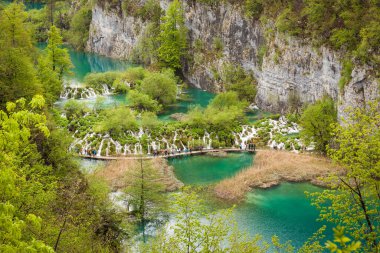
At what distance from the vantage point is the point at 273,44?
6219cm

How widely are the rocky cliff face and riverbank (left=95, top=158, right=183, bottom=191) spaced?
790 inches

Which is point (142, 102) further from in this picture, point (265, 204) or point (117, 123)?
point (265, 204)

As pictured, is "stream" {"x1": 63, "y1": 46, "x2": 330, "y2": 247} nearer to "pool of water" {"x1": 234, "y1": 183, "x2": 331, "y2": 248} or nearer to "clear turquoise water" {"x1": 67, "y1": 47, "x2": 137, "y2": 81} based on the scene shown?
"pool of water" {"x1": 234, "y1": 183, "x2": 331, "y2": 248}

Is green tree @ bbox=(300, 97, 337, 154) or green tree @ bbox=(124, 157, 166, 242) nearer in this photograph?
green tree @ bbox=(124, 157, 166, 242)

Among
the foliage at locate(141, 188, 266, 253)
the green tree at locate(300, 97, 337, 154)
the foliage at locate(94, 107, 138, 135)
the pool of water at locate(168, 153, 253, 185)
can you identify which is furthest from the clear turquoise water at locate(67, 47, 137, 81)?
the foliage at locate(141, 188, 266, 253)

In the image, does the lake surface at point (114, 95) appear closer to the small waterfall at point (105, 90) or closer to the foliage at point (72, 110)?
the small waterfall at point (105, 90)

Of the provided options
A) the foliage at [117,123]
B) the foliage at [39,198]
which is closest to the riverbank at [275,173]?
the foliage at [39,198]

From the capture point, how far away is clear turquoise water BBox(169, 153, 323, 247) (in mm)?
33500

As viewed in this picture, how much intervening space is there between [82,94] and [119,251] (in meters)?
43.1

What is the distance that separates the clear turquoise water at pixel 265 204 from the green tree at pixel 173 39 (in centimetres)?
3493

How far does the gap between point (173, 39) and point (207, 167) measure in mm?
39881

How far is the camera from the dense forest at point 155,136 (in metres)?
17.4

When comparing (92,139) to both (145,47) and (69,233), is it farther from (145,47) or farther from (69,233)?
(145,47)

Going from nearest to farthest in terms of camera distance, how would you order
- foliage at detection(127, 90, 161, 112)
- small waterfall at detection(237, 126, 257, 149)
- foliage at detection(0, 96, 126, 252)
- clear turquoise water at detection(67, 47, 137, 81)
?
foliage at detection(0, 96, 126, 252), small waterfall at detection(237, 126, 257, 149), foliage at detection(127, 90, 161, 112), clear turquoise water at detection(67, 47, 137, 81)
